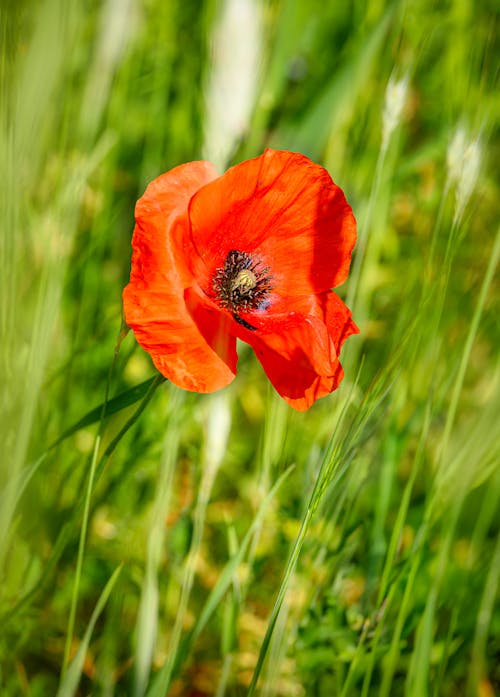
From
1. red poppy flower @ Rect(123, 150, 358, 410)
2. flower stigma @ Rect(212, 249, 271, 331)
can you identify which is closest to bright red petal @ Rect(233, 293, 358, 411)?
red poppy flower @ Rect(123, 150, 358, 410)

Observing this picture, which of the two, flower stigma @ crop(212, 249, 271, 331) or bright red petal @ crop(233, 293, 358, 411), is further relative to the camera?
flower stigma @ crop(212, 249, 271, 331)

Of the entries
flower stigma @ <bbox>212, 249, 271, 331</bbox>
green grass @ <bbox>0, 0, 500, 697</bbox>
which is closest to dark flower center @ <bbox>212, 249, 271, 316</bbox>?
flower stigma @ <bbox>212, 249, 271, 331</bbox>

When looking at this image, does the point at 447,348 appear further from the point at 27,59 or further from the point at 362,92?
the point at 27,59

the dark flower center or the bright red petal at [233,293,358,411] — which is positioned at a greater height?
the dark flower center

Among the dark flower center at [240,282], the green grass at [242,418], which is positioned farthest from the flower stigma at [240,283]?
the green grass at [242,418]

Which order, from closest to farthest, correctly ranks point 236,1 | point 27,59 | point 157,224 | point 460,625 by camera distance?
1. point 27,59
2. point 157,224
3. point 236,1
4. point 460,625

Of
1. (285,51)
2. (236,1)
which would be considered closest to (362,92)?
(285,51)

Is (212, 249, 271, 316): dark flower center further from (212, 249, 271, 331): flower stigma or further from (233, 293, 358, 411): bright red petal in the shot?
(233, 293, 358, 411): bright red petal
